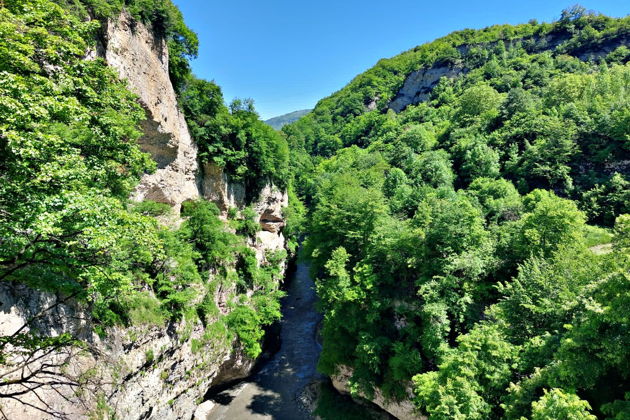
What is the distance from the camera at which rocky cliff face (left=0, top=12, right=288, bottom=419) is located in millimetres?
9586

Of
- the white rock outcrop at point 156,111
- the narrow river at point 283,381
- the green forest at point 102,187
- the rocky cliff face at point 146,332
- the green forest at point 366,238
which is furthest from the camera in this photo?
the narrow river at point 283,381

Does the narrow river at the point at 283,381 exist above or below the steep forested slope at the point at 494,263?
below

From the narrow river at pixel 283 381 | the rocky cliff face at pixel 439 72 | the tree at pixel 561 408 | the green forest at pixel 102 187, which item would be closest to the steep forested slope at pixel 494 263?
the tree at pixel 561 408

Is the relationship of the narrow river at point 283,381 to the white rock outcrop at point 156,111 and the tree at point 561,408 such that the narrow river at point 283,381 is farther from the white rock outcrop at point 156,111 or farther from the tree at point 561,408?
the tree at point 561,408

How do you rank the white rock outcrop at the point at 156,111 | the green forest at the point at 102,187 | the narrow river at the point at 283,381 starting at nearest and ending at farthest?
the green forest at the point at 102,187, the white rock outcrop at the point at 156,111, the narrow river at the point at 283,381

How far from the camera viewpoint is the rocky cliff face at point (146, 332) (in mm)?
9586

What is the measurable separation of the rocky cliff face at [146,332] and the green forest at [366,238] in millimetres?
794

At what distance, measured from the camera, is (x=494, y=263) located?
63.7 ft

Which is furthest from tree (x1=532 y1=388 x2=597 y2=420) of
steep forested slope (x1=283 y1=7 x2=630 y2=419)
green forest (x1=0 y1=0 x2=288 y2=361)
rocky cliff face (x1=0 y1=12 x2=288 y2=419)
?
green forest (x1=0 y1=0 x2=288 y2=361)

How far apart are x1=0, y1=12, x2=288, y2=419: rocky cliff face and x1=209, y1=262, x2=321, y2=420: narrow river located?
159cm

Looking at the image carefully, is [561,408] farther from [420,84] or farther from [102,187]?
[420,84]

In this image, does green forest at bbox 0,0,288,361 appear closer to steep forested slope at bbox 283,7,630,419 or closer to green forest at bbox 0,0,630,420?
green forest at bbox 0,0,630,420

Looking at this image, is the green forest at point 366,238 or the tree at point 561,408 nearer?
the green forest at point 366,238

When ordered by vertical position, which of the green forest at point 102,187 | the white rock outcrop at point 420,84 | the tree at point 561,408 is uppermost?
the white rock outcrop at point 420,84
